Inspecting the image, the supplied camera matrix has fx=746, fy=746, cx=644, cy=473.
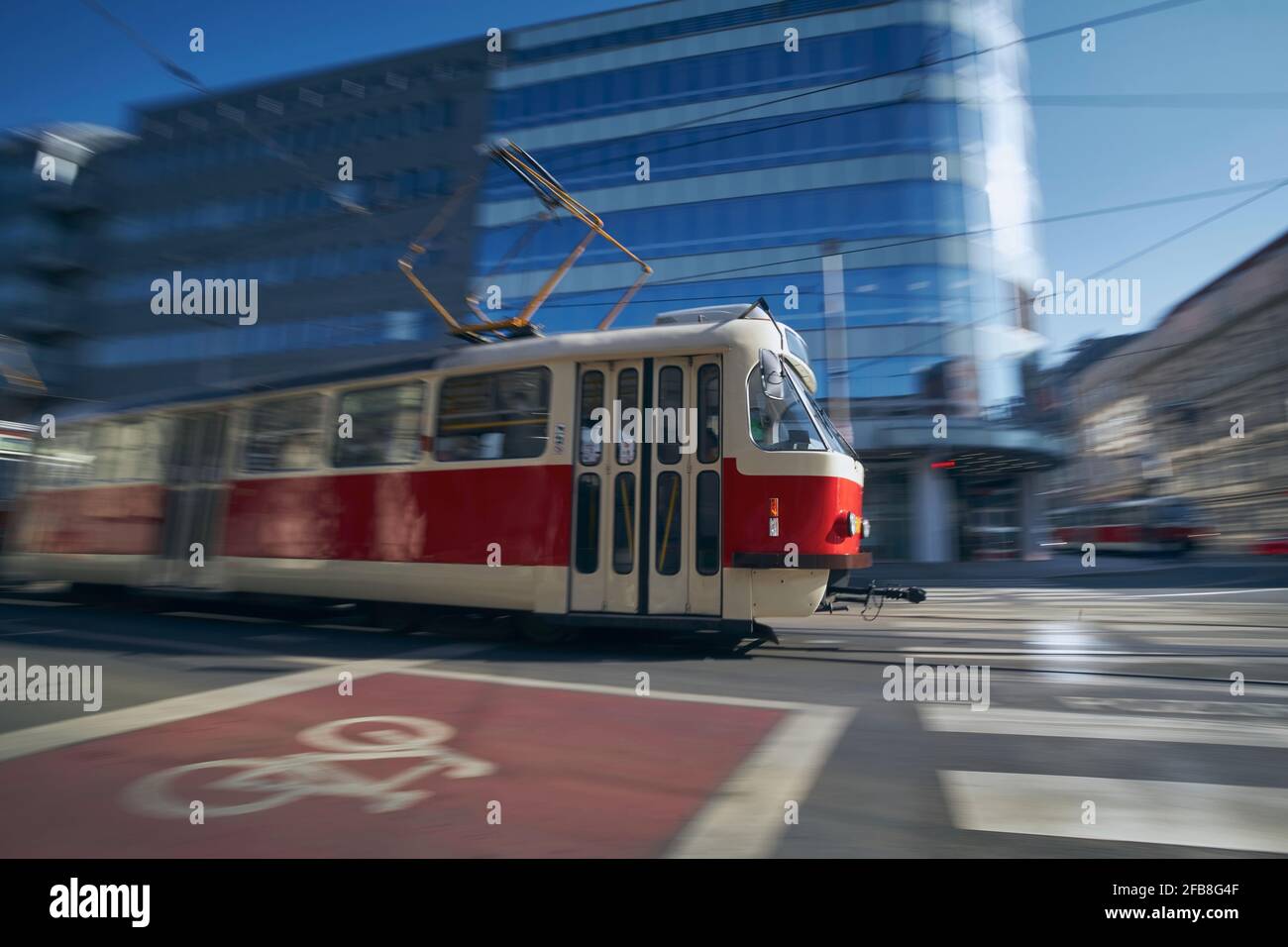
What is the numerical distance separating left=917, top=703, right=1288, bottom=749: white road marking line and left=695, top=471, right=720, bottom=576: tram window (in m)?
2.39

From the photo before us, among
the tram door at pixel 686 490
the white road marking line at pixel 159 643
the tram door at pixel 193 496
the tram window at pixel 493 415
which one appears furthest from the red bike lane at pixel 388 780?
the tram door at pixel 193 496

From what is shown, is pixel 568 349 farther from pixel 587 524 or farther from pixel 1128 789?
pixel 1128 789

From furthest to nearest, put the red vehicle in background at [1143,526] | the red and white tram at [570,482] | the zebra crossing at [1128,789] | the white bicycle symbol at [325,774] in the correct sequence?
the red vehicle in background at [1143,526], the red and white tram at [570,482], the white bicycle symbol at [325,774], the zebra crossing at [1128,789]

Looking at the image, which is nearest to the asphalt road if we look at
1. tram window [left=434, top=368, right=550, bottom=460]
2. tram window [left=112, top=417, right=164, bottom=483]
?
tram window [left=434, top=368, right=550, bottom=460]

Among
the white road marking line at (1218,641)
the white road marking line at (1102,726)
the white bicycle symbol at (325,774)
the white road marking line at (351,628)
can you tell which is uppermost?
the white bicycle symbol at (325,774)

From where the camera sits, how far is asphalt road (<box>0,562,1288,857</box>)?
115 inches

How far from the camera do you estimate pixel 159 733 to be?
14.3 ft

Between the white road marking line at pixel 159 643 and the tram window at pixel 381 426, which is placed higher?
the tram window at pixel 381 426

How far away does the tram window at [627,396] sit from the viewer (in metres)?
7.29

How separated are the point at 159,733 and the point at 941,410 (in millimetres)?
24544

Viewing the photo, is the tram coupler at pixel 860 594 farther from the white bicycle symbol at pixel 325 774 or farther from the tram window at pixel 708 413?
the white bicycle symbol at pixel 325 774

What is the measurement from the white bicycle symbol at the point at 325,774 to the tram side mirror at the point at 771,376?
425 cm
